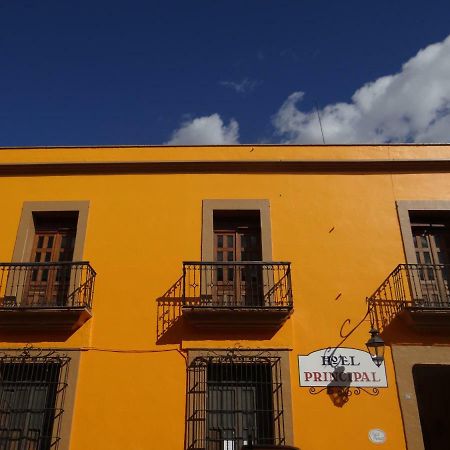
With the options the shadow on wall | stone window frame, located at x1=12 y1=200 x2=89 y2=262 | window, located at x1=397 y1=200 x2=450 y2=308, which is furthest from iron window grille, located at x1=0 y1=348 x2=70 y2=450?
window, located at x1=397 y1=200 x2=450 y2=308

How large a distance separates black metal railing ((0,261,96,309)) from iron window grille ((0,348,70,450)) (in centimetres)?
85

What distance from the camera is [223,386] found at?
25.4 feet

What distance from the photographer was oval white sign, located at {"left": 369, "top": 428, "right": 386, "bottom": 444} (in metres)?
7.23

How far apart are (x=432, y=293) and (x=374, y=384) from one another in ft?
6.04

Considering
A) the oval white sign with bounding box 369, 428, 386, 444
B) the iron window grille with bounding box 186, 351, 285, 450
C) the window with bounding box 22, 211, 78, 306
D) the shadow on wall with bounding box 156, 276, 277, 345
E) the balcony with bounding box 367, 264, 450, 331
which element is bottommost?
the oval white sign with bounding box 369, 428, 386, 444

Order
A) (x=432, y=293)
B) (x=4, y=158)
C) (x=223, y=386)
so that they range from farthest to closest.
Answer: (x=4, y=158)
(x=432, y=293)
(x=223, y=386)

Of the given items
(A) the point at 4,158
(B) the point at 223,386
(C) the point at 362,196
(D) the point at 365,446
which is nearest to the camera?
(D) the point at 365,446

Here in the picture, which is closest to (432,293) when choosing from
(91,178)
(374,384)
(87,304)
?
(374,384)

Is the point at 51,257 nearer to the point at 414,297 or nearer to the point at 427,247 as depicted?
the point at 414,297

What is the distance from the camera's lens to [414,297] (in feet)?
26.3

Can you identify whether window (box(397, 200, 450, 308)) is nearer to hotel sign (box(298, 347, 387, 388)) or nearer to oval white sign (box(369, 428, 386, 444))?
hotel sign (box(298, 347, 387, 388))

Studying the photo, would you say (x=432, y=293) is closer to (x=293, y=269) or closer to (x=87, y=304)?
(x=293, y=269)

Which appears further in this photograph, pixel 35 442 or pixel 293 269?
pixel 293 269

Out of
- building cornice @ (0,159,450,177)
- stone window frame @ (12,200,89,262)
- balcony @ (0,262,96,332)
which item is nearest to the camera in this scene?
balcony @ (0,262,96,332)
